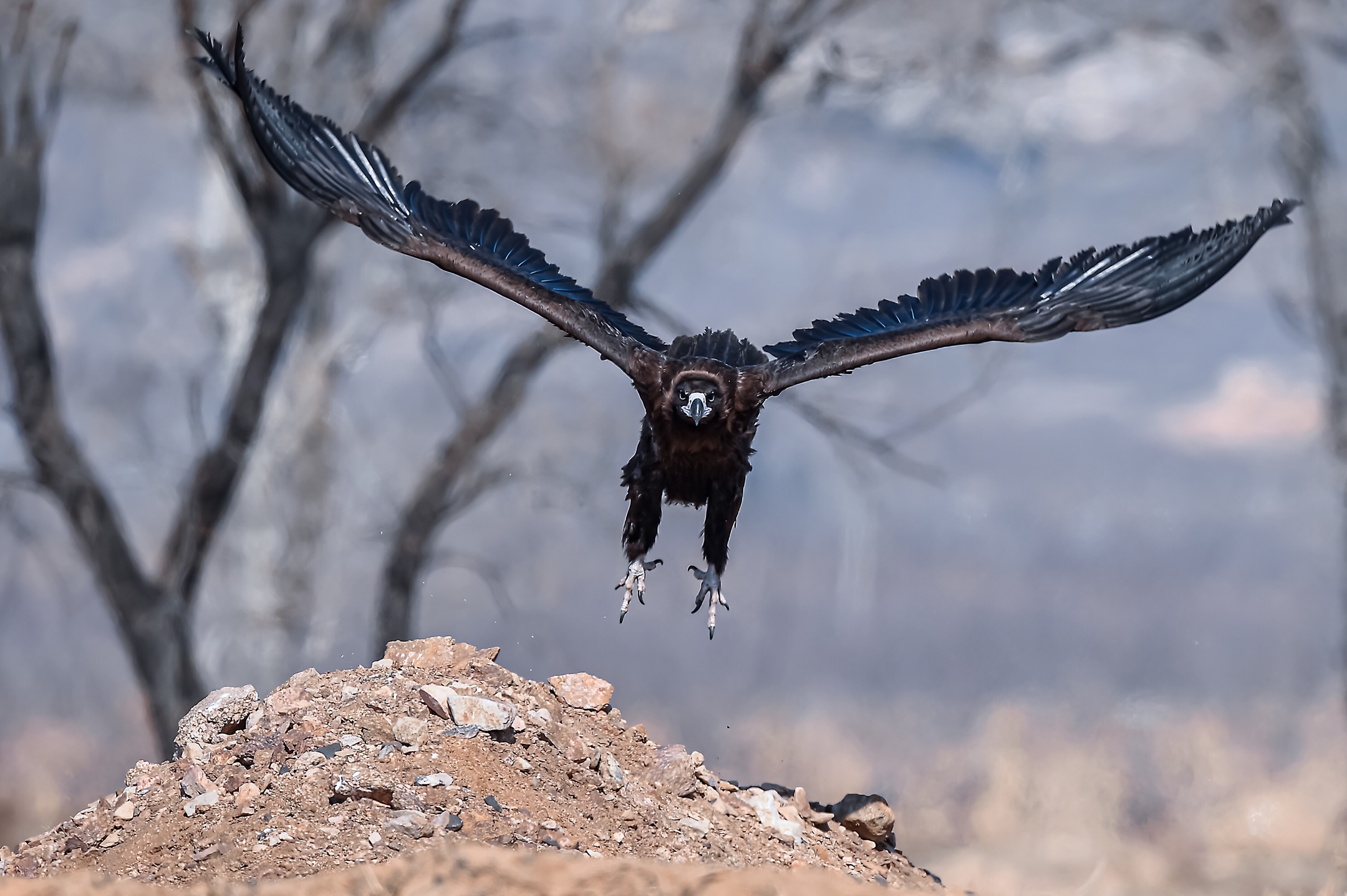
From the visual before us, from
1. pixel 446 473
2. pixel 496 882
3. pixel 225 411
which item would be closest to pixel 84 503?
pixel 225 411

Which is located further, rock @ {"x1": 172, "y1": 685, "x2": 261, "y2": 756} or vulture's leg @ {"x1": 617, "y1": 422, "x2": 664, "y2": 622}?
vulture's leg @ {"x1": 617, "y1": 422, "x2": 664, "y2": 622}

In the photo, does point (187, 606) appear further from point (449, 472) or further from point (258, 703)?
point (258, 703)

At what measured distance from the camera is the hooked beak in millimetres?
5336

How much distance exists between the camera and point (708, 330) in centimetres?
628

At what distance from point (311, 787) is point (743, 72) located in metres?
10.4

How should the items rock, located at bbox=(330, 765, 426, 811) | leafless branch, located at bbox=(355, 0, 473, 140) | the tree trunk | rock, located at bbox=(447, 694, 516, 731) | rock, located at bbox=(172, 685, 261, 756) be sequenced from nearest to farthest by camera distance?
1. rock, located at bbox=(330, 765, 426, 811)
2. rock, located at bbox=(447, 694, 516, 731)
3. rock, located at bbox=(172, 685, 261, 756)
4. the tree trunk
5. leafless branch, located at bbox=(355, 0, 473, 140)

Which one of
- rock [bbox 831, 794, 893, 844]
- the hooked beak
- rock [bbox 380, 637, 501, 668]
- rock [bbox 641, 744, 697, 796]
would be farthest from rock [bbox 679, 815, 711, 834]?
the hooked beak

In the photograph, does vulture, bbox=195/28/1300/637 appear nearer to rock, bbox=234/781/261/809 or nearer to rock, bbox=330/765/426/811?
rock, bbox=330/765/426/811

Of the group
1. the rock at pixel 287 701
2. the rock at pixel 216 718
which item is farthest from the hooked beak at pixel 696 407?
the rock at pixel 216 718

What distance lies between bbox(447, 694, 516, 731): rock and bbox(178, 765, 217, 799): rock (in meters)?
1.00

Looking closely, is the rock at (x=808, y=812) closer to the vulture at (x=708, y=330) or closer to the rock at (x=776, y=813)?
the rock at (x=776, y=813)

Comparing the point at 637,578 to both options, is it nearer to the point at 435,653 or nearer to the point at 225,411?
the point at 435,653

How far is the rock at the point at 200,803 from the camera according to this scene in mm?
4191

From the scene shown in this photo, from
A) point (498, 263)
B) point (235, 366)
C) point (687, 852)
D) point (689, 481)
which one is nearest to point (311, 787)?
point (687, 852)
